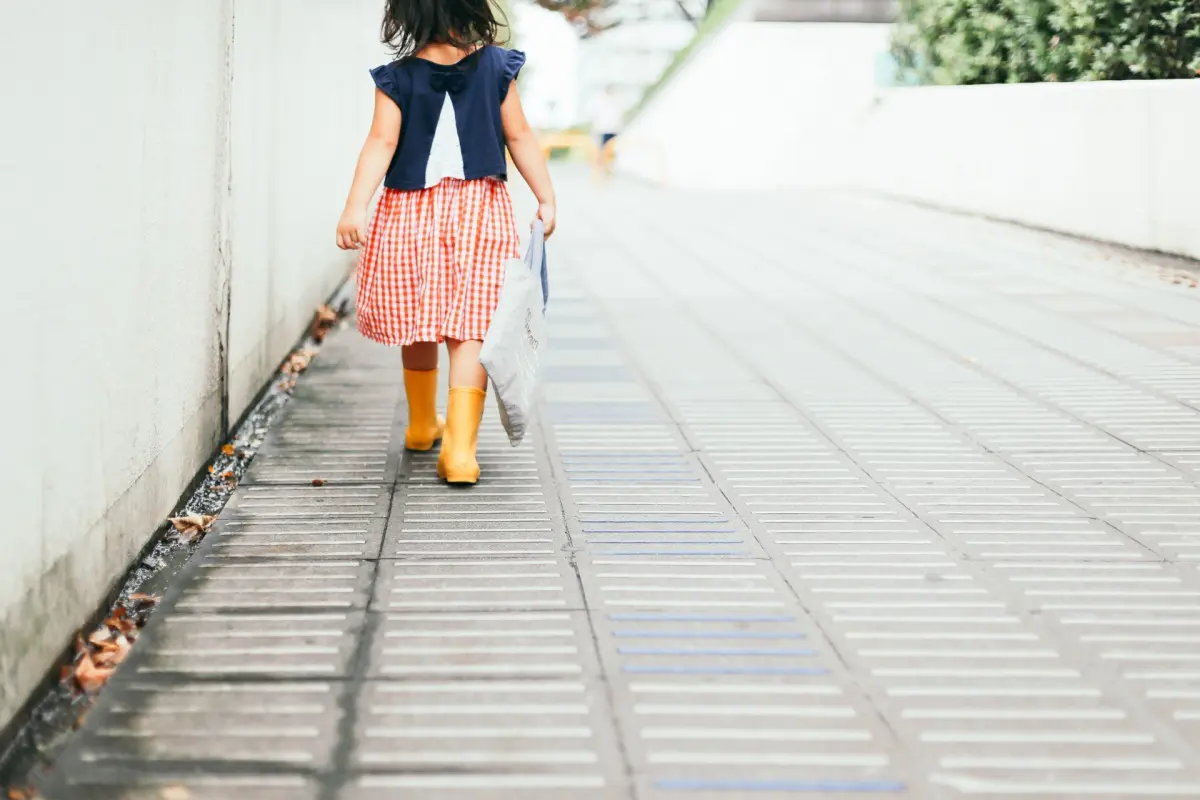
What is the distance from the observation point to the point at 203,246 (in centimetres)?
429

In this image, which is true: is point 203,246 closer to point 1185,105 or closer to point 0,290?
point 0,290

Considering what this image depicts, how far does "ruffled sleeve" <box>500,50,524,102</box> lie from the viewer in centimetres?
441

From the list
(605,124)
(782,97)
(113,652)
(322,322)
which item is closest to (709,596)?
(113,652)

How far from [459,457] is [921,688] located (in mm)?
1899

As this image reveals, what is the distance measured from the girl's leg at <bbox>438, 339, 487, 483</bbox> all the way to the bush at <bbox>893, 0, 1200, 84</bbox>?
6.80m

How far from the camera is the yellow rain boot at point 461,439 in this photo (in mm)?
4352

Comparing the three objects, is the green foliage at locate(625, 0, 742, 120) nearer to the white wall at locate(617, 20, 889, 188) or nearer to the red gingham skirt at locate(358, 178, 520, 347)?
the white wall at locate(617, 20, 889, 188)

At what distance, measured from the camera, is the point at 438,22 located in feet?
13.8

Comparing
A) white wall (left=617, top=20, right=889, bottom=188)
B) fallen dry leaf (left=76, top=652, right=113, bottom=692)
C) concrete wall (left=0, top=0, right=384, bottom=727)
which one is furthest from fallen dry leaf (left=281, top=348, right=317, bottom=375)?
white wall (left=617, top=20, right=889, bottom=188)

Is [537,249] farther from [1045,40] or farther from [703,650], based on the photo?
[1045,40]

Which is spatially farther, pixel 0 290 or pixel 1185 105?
pixel 1185 105

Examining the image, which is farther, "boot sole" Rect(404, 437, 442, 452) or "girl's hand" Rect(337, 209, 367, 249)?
"boot sole" Rect(404, 437, 442, 452)

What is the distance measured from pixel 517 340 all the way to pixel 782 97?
15.4 meters

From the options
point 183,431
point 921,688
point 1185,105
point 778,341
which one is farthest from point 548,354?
point 1185,105
